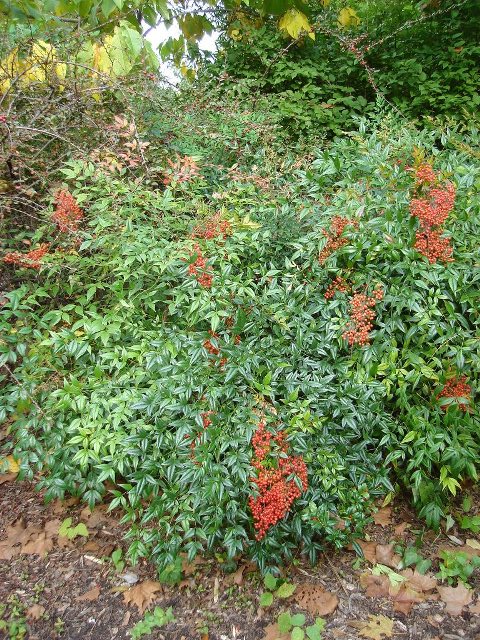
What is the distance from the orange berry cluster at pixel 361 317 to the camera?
2.59m

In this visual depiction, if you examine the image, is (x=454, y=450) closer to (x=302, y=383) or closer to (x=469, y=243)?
(x=302, y=383)

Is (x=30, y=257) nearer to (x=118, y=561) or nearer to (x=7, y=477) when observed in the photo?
(x=7, y=477)

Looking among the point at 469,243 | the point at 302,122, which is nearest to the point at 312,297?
the point at 469,243

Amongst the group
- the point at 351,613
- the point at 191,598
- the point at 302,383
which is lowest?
the point at 351,613

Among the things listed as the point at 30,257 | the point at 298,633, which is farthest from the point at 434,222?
the point at 30,257

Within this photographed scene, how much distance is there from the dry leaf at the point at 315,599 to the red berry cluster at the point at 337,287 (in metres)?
1.44

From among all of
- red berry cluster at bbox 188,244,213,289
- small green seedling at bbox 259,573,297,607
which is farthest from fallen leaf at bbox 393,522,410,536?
red berry cluster at bbox 188,244,213,289

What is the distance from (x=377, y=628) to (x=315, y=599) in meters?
0.30

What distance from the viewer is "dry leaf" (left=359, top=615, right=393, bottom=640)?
2309mm

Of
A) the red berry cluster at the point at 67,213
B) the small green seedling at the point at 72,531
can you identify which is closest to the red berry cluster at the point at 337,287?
the red berry cluster at the point at 67,213

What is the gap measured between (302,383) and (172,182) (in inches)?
58.9

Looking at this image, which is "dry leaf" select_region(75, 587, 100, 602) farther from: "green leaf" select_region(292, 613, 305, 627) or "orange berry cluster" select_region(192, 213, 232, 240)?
"orange berry cluster" select_region(192, 213, 232, 240)

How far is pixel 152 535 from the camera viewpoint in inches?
98.6

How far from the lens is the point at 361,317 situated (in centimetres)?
259
